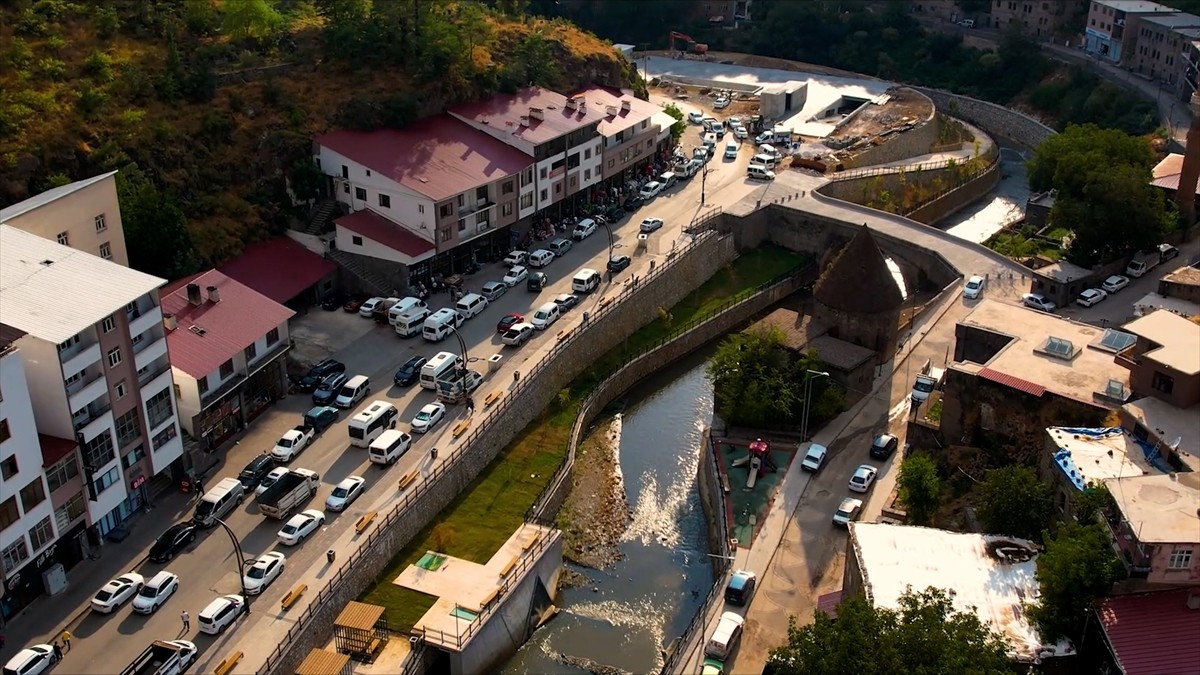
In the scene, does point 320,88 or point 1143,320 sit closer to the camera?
point 1143,320

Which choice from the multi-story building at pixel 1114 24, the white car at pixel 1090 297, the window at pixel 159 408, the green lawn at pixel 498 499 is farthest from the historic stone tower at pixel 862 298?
the multi-story building at pixel 1114 24

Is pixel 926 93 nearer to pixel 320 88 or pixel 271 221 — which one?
pixel 320 88

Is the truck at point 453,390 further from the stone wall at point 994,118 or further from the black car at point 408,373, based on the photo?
the stone wall at point 994,118

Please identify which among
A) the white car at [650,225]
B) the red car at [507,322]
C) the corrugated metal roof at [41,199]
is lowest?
the red car at [507,322]

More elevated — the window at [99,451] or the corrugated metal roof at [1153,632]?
the window at [99,451]

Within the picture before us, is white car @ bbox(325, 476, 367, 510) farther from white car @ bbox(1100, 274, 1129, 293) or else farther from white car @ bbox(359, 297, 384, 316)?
white car @ bbox(1100, 274, 1129, 293)

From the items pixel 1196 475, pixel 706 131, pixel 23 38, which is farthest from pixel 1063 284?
pixel 23 38

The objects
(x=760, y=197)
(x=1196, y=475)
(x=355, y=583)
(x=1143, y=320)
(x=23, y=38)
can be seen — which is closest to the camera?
(x=1196, y=475)
